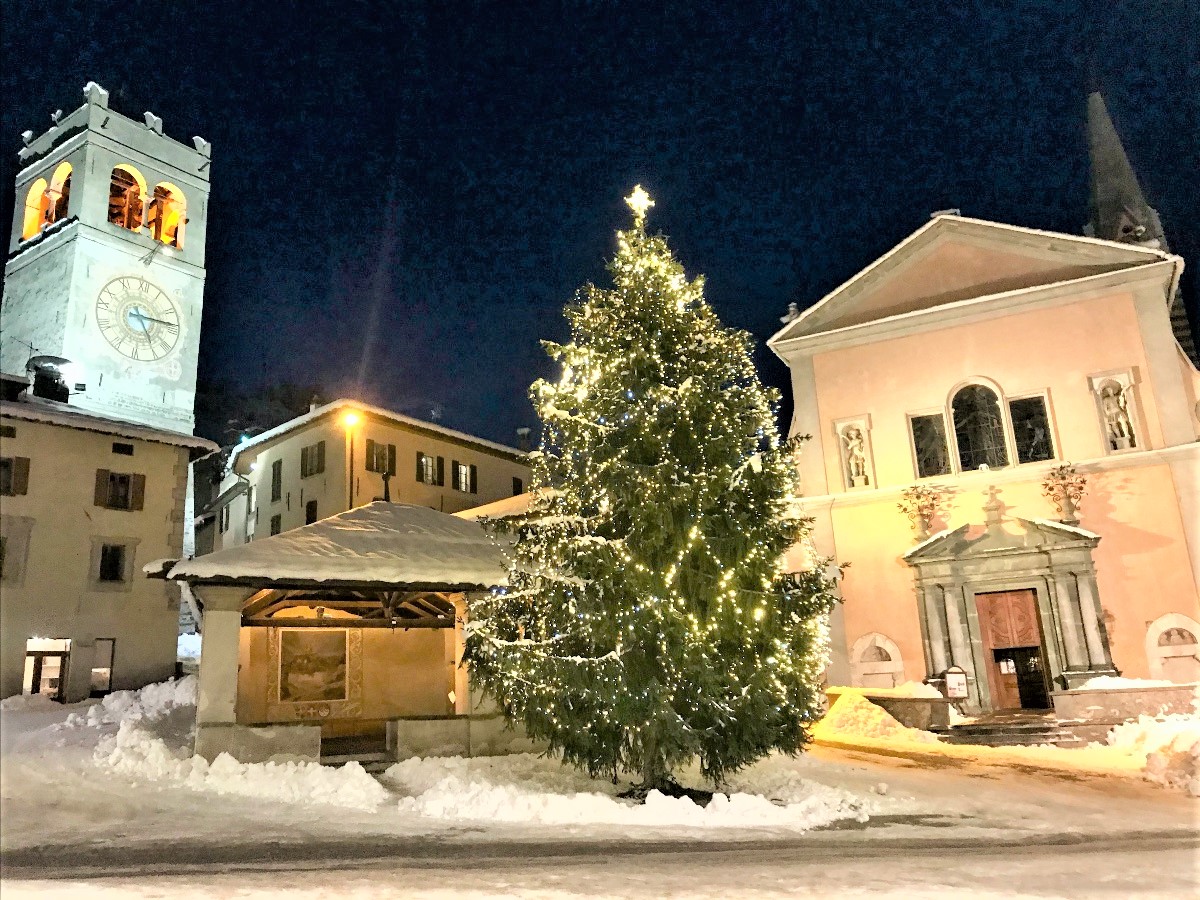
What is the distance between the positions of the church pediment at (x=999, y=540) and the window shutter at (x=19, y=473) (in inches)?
847

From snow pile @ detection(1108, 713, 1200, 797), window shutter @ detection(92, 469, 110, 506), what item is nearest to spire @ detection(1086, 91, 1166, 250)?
snow pile @ detection(1108, 713, 1200, 797)

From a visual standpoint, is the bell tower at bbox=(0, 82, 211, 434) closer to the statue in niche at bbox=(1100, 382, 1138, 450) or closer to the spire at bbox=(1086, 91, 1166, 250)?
the statue in niche at bbox=(1100, 382, 1138, 450)

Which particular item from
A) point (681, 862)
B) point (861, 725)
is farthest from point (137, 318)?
point (681, 862)

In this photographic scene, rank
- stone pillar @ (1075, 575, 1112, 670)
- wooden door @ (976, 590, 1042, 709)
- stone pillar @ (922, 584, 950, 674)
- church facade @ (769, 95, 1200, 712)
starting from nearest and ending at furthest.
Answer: stone pillar @ (1075, 575, 1112, 670)
church facade @ (769, 95, 1200, 712)
wooden door @ (976, 590, 1042, 709)
stone pillar @ (922, 584, 950, 674)

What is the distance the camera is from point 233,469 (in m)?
40.9

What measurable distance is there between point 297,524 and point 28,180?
23.9 m

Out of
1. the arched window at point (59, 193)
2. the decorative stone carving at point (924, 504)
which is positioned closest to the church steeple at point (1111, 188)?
the decorative stone carving at point (924, 504)

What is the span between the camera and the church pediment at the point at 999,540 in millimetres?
21797

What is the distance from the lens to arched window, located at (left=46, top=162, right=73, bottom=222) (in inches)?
1670

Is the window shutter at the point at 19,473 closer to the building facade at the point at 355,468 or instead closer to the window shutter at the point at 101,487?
the window shutter at the point at 101,487

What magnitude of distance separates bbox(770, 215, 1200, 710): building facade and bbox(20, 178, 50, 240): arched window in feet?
127

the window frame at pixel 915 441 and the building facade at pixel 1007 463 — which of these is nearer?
the building facade at pixel 1007 463

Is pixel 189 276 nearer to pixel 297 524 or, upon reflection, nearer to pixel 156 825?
pixel 297 524

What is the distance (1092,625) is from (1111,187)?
3340cm
